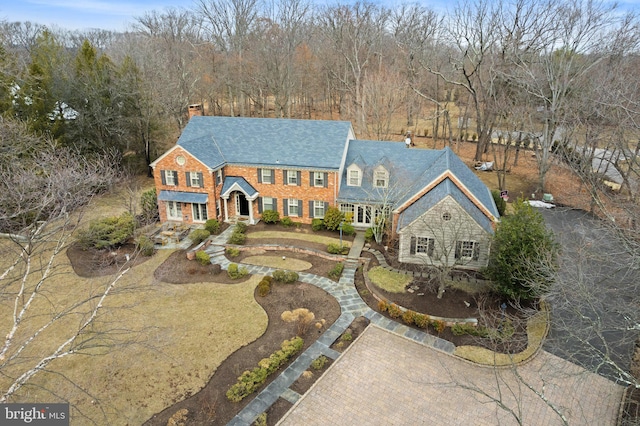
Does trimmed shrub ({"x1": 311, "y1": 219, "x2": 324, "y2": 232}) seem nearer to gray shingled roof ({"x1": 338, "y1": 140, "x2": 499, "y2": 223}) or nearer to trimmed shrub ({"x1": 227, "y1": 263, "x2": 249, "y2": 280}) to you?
gray shingled roof ({"x1": 338, "y1": 140, "x2": 499, "y2": 223})

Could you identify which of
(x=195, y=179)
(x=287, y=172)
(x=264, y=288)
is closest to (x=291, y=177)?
(x=287, y=172)

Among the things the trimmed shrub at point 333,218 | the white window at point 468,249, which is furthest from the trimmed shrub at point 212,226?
the white window at point 468,249

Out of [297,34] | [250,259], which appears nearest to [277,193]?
[250,259]

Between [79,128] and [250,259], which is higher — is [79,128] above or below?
above

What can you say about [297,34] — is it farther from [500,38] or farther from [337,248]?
[337,248]

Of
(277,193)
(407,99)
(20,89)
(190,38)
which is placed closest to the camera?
(277,193)

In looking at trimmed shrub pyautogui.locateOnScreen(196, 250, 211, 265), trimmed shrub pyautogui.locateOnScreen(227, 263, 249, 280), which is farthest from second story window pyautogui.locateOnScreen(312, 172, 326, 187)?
trimmed shrub pyautogui.locateOnScreen(196, 250, 211, 265)

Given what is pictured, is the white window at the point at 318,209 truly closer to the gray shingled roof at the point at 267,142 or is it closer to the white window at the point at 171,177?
the gray shingled roof at the point at 267,142
